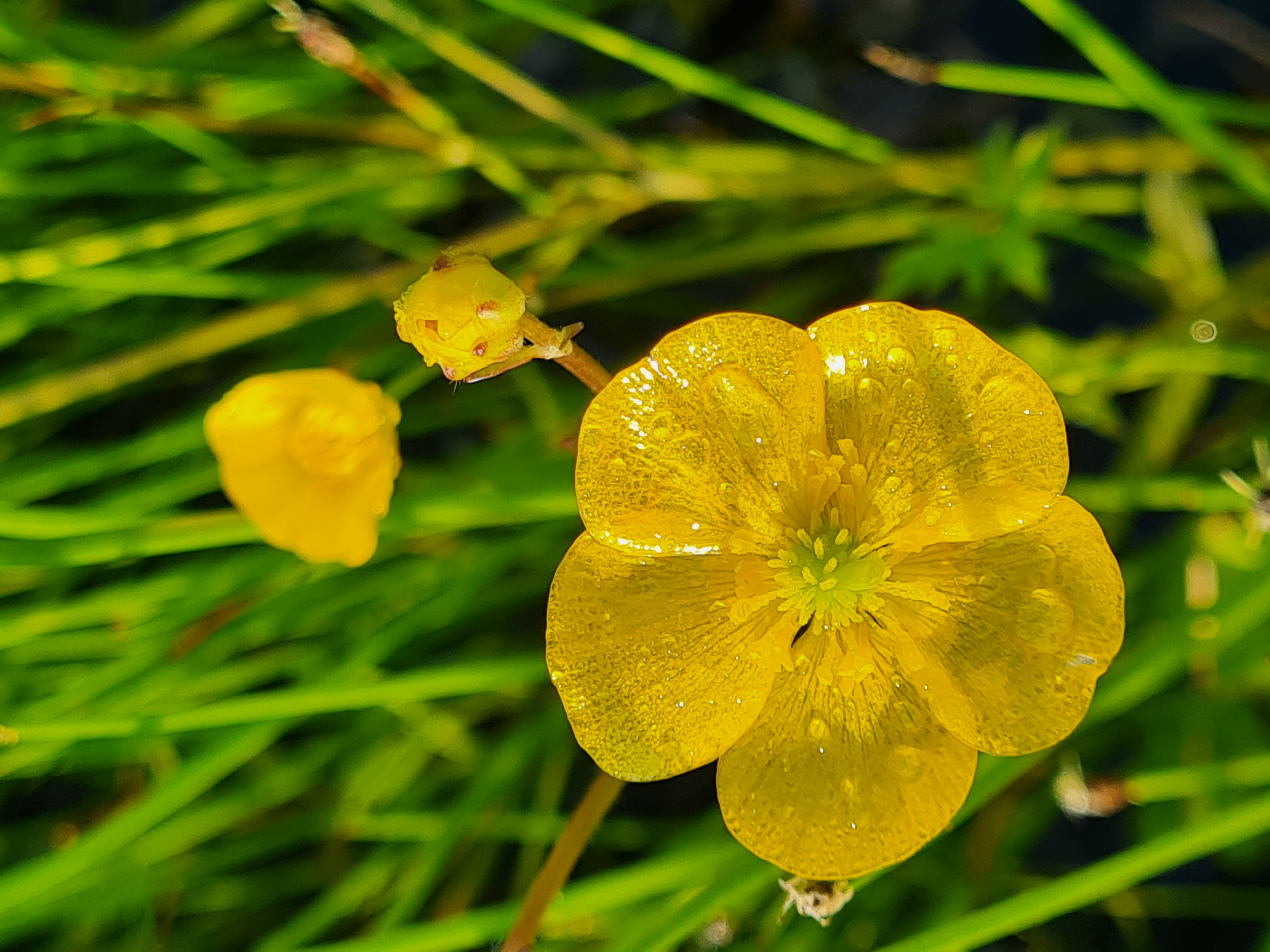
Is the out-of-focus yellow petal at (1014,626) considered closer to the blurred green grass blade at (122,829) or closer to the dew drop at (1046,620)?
the dew drop at (1046,620)

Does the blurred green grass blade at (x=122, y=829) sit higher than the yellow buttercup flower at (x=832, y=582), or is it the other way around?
the yellow buttercup flower at (x=832, y=582)

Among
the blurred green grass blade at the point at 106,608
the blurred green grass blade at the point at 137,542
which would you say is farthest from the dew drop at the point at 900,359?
the blurred green grass blade at the point at 106,608

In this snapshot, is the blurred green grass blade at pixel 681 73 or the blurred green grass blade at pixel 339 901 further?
the blurred green grass blade at pixel 339 901

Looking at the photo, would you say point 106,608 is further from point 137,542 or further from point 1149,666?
point 1149,666

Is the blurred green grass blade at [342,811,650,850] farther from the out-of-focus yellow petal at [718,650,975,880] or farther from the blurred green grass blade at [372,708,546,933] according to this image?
the out-of-focus yellow petal at [718,650,975,880]

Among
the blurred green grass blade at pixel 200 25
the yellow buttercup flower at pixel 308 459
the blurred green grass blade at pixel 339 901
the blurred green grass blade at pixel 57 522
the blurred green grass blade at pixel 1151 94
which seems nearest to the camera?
the yellow buttercup flower at pixel 308 459

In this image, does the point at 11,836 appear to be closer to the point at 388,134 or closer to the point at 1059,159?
the point at 388,134

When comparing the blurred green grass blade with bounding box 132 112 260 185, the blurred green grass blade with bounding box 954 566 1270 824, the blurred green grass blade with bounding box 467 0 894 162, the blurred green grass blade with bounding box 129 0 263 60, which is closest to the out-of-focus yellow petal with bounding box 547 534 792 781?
the blurred green grass blade with bounding box 954 566 1270 824
